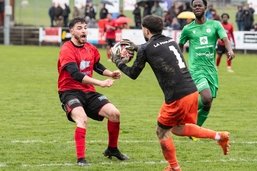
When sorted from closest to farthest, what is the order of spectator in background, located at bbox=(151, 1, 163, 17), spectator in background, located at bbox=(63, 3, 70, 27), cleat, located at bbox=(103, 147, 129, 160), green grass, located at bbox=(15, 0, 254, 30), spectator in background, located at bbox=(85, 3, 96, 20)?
cleat, located at bbox=(103, 147, 129, 160) < spectator in background, located at bbox=(151, 1, 163, 17) < spectator in background, located at bbox=(85, 3, 96, 20) < spectator in background, located at bbox=(63, 3, 70, 27) < green grass, located at bbox=(15, 0, 254, 30)

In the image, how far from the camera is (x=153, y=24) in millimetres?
8750

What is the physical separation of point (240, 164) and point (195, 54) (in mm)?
2785

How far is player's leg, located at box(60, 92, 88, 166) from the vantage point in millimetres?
9500

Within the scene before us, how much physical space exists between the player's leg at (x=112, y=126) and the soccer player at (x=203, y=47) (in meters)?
2.17

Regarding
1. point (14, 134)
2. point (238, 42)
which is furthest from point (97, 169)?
point (238, 42)

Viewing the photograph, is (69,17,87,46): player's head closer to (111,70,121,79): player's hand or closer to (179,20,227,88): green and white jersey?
(111,70,121,79): player's hand

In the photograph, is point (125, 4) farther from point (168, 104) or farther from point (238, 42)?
point (168, 104)

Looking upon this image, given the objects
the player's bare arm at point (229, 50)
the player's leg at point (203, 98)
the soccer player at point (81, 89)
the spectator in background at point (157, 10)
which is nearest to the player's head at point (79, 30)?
the soccer player at point (81, 89)

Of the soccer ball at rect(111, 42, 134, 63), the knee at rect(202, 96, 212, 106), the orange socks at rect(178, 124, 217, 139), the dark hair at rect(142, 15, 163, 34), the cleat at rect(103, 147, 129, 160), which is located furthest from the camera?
the knee at rect(202, 96, 212, 106)

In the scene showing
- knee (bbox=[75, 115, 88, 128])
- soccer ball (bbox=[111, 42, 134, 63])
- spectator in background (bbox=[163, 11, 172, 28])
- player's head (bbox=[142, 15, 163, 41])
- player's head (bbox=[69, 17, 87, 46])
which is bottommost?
spectator in background (bbox=[163, 11, 172, 28])

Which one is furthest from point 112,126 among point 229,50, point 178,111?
point 229,50

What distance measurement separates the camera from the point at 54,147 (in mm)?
10820

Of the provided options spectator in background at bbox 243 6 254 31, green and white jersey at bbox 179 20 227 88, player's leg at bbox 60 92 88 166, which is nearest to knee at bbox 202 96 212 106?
green and white jersey at bbox 179 20 227 88

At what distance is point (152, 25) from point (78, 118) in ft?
5.50
